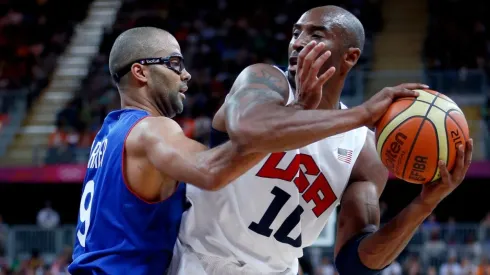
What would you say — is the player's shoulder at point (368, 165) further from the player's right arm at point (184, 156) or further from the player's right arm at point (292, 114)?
the player's right arm at point (184, 156)

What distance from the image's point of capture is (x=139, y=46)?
4457 mm

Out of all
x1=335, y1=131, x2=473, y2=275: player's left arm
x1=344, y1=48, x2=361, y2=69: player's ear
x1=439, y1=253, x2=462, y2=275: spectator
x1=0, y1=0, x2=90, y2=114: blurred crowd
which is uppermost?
x1=344, y1=48, x2=361, y2=69: player's ear

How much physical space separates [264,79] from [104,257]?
1.18 meters

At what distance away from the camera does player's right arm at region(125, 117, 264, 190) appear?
368cm

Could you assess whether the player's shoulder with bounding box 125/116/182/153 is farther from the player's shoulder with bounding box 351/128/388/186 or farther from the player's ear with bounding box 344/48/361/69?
the player's shoulder with bounding box 351/128/388/186

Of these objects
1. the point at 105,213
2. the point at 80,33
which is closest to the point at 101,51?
the point at 80,33

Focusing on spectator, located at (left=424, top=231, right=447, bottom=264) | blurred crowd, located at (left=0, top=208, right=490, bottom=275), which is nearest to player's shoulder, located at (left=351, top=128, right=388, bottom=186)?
blurred crowd, located at (left=0, top=208, right=490, bottom=275)

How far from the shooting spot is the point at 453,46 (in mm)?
15297

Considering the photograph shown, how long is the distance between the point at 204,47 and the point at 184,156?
1302cm

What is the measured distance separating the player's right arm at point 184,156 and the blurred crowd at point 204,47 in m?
9.92

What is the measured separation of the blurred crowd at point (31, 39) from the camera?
1747 centimetres

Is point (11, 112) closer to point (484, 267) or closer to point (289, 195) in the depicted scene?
point (484, 267)

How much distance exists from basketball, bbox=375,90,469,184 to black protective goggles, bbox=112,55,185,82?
124 cm

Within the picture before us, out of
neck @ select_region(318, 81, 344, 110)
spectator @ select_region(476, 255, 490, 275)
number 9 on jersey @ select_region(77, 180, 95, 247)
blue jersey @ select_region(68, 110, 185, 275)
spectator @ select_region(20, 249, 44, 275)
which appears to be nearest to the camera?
blue jersey @ select_region(68, 110, 185, 275)
